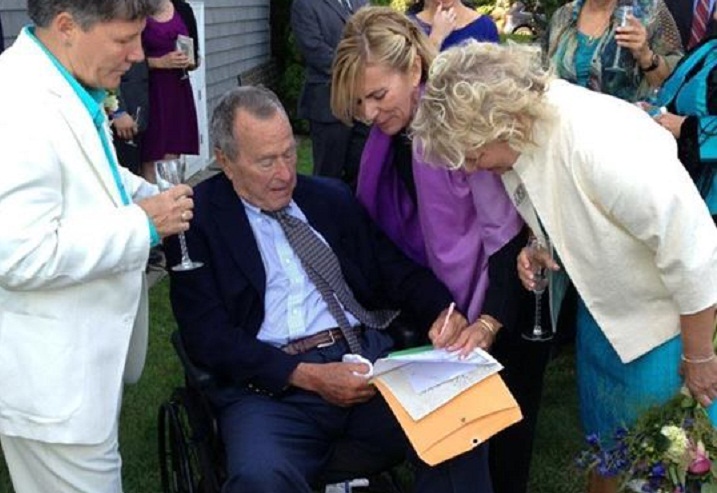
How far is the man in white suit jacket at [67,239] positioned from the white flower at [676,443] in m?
1.29

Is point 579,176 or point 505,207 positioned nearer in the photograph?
point 579,176

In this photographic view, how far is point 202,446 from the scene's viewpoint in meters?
2.51

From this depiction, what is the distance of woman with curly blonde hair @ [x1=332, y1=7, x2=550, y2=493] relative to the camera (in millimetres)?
2533

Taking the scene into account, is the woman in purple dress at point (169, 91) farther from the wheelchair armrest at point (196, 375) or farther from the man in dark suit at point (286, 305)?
the wheelchair armrest at point (196, 375)

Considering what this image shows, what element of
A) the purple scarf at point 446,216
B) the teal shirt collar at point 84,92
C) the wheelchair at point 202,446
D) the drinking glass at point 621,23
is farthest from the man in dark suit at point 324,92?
the teal shirt collar at point 84,92

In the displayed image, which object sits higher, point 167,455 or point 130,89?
point 130,89

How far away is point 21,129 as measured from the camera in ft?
6.16

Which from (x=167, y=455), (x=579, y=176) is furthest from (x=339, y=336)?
(x=579, y=176)

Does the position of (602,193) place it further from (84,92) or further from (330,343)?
(84,92)

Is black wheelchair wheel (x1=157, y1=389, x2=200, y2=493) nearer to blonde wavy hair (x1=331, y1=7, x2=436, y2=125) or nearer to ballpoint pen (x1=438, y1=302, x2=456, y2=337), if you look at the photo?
ballpoint pen (x1=438, y1=302, x2=456, y2=337)

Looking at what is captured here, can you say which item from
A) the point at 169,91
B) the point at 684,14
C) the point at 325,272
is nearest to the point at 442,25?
the point at 684,14

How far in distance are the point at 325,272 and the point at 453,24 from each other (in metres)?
1.66

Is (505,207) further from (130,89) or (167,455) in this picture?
(130,89)

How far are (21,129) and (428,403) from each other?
1.21 m
